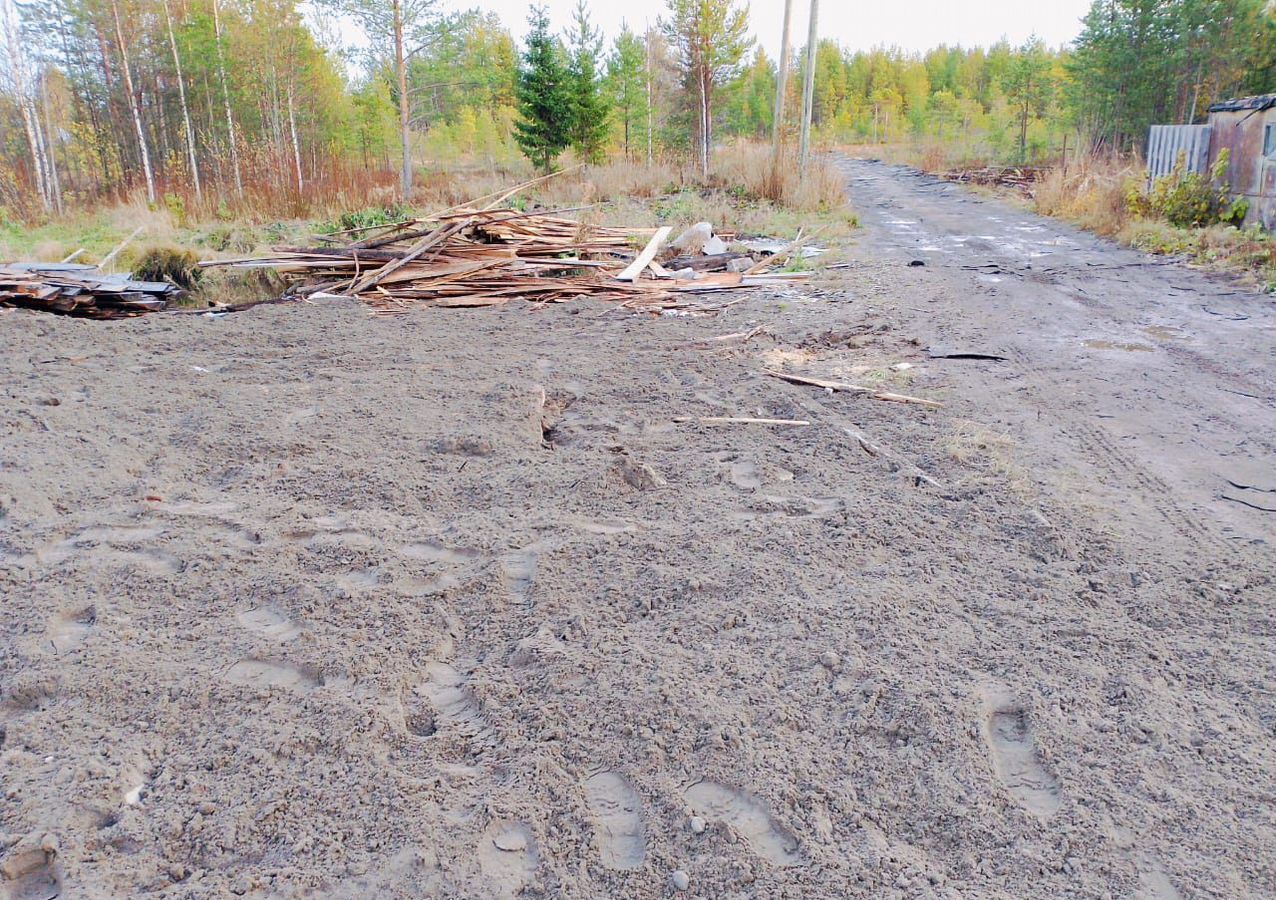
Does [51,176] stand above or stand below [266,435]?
above

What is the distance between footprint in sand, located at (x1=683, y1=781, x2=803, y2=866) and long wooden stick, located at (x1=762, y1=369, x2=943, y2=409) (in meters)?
3.63

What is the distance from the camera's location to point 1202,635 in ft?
9.55

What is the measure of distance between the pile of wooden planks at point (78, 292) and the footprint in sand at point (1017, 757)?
31.5 ft

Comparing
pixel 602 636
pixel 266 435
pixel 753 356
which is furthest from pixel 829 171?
pixel 602 636

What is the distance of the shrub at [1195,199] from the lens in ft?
39.3

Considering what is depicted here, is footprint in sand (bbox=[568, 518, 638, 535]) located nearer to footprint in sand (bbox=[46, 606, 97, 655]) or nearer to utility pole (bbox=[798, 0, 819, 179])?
footprint in sand (bbox=[46, 606, 97, 655])

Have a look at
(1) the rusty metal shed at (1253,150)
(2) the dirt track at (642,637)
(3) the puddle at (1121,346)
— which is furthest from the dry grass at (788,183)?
(2) the dirt track at (642,637)

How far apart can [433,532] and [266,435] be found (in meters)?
1.81

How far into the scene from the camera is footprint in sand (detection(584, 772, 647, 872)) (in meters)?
2.10

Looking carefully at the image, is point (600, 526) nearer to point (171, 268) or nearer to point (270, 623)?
point (270, 623)

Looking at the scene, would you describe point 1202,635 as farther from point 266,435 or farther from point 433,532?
point 266,435

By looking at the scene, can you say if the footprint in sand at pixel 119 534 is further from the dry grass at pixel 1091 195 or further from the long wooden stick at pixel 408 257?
the dry grass at pixel 1091 195

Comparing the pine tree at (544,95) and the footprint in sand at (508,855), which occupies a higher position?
the pine tree at (544,95)

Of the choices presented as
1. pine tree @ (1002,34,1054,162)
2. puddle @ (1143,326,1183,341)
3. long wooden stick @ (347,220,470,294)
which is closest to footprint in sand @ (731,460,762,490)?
puddle @ (1143,326,1183,341)
